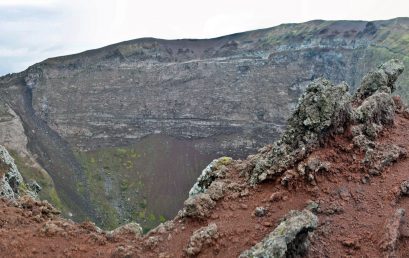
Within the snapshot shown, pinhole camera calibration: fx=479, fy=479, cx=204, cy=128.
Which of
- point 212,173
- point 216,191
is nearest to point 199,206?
point 216,191

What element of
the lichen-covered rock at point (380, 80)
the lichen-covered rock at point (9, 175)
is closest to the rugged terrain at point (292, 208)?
the lichen-covered rock at point (380, 80)

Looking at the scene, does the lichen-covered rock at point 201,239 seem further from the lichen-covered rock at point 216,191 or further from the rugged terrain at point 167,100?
the rugged terrain at point 167,100

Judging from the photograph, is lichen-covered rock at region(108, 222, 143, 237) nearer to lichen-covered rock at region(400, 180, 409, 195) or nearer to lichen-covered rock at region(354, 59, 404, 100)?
lichen-covered rock at region(400, 180, 409, 195)

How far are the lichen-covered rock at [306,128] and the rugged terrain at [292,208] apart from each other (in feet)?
0.13

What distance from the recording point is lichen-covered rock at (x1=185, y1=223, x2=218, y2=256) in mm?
16094

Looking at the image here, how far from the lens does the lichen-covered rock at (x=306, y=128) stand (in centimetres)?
1906

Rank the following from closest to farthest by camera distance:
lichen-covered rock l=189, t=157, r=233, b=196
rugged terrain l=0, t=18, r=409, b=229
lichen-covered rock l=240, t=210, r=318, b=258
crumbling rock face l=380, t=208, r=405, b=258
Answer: lichen-covered rock l=240, t=210, r=318, b=258
crumbling rock face l=380, t=208, r=405, b=258
lichen-covered rock l=189, t=157, r=233, b=196
rugged terrain l=0, t=18, r=409, b=229

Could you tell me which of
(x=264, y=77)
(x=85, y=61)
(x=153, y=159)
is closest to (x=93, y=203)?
(x=153, y=159)

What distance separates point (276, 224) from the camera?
54.1 feet

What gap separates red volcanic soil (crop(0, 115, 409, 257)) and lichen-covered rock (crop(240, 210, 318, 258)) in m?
0.90

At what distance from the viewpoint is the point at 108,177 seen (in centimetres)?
11456

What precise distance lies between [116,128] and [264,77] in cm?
4346

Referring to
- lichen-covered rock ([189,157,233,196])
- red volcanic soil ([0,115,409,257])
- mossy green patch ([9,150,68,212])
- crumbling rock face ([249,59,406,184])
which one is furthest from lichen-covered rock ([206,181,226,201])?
mossy green patch ([9,150,68,212])

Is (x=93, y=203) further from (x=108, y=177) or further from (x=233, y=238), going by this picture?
(x=233, y=238)
